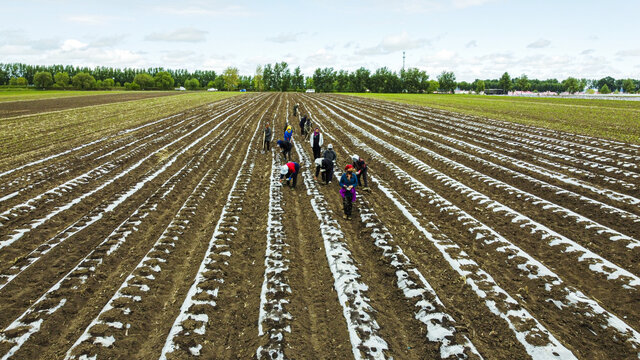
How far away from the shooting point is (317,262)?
761 centimetres

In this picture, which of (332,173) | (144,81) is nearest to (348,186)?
(332,173)

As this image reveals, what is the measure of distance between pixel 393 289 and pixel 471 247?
A: 110 inches

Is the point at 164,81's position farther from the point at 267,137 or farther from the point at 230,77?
the point at 267,137

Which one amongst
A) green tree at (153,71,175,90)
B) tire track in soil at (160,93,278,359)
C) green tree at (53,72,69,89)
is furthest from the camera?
green tree at (153,71,175,90)

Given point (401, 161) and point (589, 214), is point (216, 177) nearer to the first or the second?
point (401, 161)

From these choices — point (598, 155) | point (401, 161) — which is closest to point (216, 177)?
point (401, 161)

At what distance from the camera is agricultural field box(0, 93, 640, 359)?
5270 millimetres

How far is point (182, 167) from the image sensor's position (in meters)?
15.3

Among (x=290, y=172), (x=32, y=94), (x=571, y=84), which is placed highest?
(x=571, y=84)

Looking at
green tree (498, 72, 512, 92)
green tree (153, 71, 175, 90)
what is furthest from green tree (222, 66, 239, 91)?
green tree (498, 72, 512, 92)

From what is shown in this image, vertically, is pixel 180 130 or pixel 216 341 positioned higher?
pixel 180 130

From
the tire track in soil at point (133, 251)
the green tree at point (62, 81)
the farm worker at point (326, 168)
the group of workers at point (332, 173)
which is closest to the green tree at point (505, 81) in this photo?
the group of workers at point (332, 173)

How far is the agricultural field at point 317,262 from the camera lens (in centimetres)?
527

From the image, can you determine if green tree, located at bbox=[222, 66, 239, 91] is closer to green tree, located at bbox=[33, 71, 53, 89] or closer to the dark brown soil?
green tree, located at bbox=[33, 71, 53, 89]
